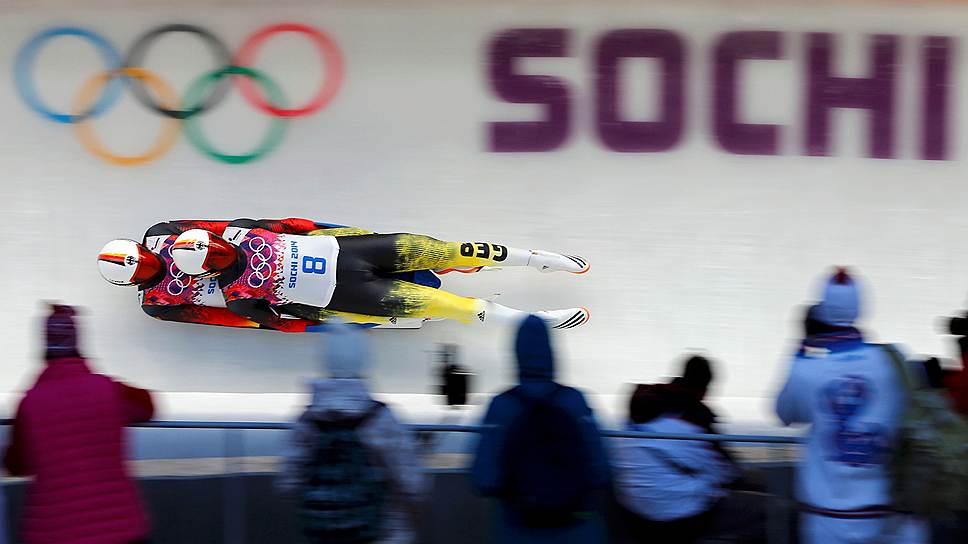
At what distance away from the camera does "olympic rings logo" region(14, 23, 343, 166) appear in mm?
5453

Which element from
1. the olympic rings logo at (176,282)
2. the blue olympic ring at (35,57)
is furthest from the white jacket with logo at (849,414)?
the blue olympic ring at (35,57)

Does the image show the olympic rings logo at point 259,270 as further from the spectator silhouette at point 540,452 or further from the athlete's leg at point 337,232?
the spectator silhouette at point 540,452

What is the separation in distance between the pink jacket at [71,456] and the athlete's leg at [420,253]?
7.52 feet

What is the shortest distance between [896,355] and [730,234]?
274 centimetres

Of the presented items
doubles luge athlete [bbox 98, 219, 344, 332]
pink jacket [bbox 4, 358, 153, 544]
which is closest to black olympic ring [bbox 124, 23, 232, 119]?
doubles luge athlete [bbox 98, 219, 344, 332]

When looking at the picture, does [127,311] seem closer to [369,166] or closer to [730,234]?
[369,166]

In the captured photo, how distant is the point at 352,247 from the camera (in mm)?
4984

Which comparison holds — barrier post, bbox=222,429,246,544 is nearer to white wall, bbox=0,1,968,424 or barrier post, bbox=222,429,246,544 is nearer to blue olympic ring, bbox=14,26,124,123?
white wall, bbox=0,1,968,424

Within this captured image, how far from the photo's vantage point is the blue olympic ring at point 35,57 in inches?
215

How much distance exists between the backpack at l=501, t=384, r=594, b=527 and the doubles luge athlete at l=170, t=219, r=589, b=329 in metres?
2.43

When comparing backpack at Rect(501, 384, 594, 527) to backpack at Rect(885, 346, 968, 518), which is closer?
backpack at Rect(501, 384, 594, 527)

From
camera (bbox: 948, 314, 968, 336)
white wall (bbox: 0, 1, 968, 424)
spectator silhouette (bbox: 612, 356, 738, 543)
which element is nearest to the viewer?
spectator silhouette (bbox: 612, 356, 738, 543)

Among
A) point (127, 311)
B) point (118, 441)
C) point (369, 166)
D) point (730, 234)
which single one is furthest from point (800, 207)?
point (118, 441)

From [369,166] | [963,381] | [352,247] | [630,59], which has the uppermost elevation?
[630,59]
